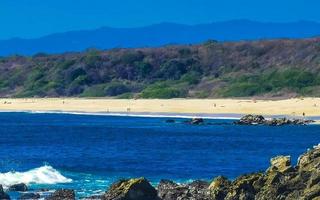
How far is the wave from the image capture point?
4684 cm

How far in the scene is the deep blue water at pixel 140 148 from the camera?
172ft

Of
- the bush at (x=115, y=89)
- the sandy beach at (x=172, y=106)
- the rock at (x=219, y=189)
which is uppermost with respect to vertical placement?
the bush at (x=115, y=89)

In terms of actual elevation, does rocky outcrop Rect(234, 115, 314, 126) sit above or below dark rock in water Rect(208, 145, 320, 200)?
above

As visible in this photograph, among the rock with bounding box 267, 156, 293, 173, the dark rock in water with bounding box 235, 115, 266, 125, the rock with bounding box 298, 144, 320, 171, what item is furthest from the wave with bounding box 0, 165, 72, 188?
the dark rock in water with bounding box 235, 115, 266, 125

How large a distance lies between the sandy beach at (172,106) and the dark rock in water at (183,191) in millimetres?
52439

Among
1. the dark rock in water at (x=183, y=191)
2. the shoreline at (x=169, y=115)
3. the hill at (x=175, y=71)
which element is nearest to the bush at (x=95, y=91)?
the hill at (x=175, y=71)

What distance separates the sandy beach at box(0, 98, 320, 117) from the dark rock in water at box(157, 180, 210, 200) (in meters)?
52.4

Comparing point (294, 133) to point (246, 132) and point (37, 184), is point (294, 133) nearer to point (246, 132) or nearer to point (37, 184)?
point (246, 132)

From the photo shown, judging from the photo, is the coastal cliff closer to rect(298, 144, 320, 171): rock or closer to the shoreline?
rect(298, 144, 320, 171): rock

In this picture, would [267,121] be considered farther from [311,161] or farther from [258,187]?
[258,187]

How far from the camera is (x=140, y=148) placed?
69.8m

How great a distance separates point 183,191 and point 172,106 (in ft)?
235

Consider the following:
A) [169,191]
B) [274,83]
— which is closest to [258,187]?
[169,191]

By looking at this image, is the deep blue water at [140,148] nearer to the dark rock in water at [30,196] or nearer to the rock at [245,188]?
the dark rock in water at [30,196]
